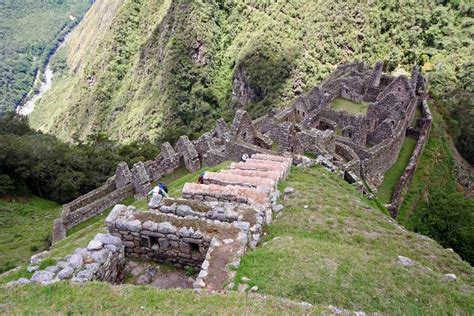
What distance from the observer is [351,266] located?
10961 mm

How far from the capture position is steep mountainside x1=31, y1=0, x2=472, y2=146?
337ft

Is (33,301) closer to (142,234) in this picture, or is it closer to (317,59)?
(142,234)

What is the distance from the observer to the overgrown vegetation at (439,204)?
26.1 meters

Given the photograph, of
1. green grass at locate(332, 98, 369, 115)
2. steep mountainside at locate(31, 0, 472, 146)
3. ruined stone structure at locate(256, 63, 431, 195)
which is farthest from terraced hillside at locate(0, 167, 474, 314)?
steep mountainside at locate(31, 0, 472, 146)

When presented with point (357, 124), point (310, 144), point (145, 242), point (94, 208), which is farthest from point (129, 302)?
point (357, 124)

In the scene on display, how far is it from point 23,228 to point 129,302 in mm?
24295

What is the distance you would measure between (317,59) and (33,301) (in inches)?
4516

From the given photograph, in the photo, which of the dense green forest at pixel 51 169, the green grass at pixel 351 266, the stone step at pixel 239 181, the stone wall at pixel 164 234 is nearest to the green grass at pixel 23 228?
the dense green forest at pixel 51 169

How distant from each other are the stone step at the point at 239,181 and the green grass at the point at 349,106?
87.9ft

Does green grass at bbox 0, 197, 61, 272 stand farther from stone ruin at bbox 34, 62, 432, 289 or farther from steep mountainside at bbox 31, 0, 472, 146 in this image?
steep mountainside at bbox 31, 0, 472, 146

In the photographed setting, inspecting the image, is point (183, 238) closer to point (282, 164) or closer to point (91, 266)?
point (91, 266)

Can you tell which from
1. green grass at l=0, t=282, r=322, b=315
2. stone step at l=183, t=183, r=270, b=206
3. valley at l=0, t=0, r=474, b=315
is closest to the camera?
green grass at l=0, t=282, r=322, b=315

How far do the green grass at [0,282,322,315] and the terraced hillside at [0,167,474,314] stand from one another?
0.02 metres

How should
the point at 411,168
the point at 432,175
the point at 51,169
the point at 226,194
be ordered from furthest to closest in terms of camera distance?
the point at 51,169, the point at 432,175, the point at 411,168, the point at 226,194
